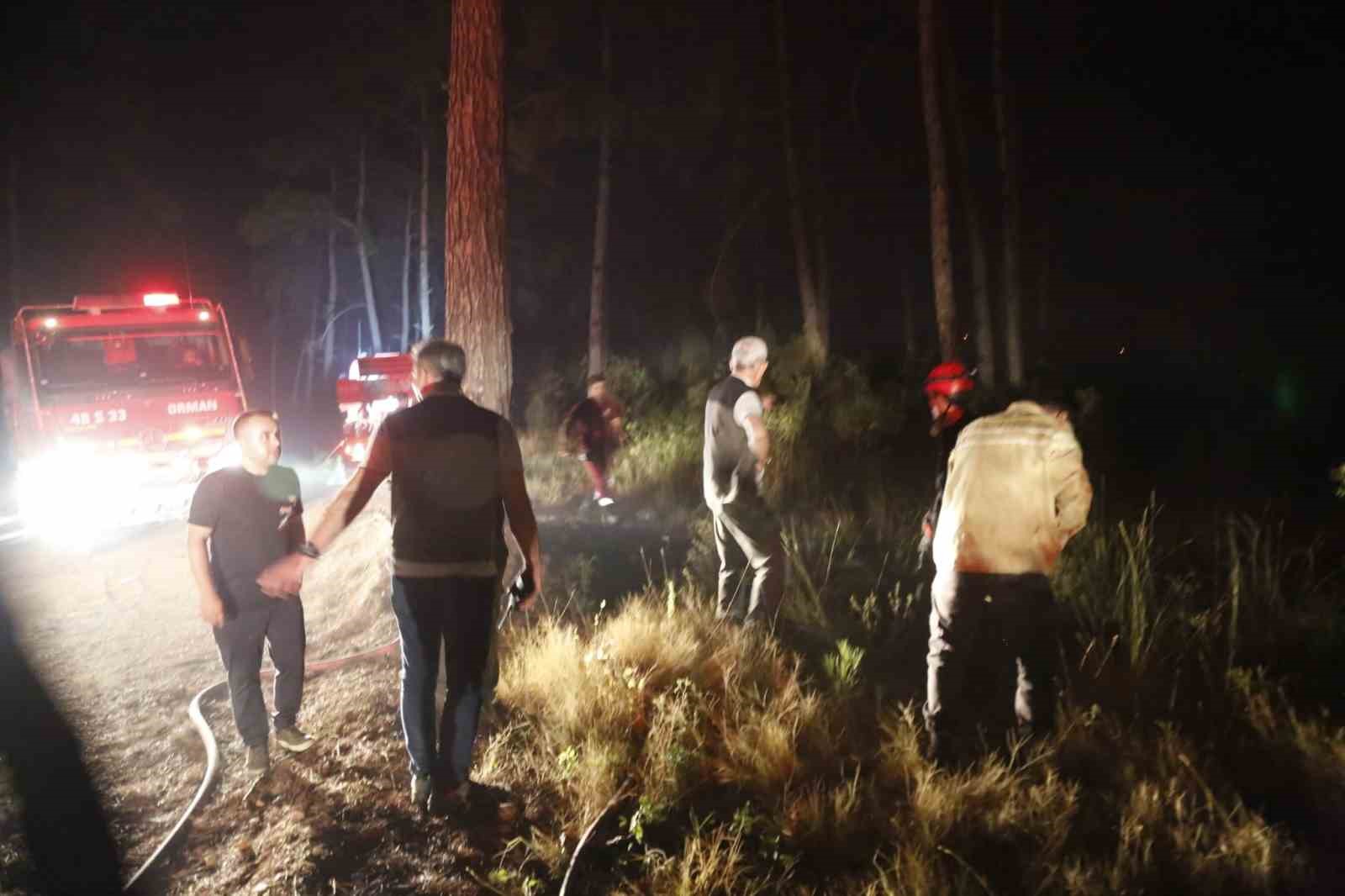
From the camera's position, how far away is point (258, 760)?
4.39m

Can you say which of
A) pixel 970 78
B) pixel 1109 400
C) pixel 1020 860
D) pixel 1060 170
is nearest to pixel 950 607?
pixel 1020 860

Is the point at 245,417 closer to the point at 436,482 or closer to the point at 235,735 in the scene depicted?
the point at 436,482

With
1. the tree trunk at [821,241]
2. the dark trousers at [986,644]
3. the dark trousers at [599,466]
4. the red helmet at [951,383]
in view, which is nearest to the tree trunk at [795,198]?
the tree trunk at [821,241]

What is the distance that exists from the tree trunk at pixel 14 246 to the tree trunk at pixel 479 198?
3045 centimetres

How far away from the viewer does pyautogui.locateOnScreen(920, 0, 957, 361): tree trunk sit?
1441 cm

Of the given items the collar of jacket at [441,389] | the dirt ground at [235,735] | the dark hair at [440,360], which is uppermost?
the dark hair at [440,360]

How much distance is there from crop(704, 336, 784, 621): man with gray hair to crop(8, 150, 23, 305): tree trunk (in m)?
33.1

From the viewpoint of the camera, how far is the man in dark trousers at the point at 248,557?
13.9ft

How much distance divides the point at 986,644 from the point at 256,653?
136 inches

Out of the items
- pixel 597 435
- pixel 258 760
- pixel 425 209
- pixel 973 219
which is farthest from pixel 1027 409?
pixel 425 209

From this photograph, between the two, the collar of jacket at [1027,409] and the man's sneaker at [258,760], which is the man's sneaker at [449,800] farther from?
the collar of jacket at [1027,409]

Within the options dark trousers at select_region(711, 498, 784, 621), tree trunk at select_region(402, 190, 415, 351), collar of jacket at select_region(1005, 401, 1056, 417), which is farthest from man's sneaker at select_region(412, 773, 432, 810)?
tree trunk at select_region(402, 190, 415, 351)

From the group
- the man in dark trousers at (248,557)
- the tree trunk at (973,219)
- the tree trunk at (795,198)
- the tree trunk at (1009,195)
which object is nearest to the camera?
the man in dark trousers at (248,557)

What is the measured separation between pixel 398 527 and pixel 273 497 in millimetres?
1001
